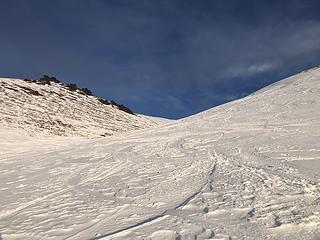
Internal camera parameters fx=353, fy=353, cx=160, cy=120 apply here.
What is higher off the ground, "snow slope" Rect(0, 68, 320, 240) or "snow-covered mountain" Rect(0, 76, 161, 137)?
"snow-covered mountain" Rect(0, 76, 161, 137)

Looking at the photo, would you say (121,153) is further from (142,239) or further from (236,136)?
(142,239)

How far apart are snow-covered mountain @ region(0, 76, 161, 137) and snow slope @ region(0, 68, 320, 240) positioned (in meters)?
13.5

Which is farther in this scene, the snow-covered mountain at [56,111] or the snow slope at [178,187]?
the snow-covered mountain at [56,111]

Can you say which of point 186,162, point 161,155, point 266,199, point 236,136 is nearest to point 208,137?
point 236,136

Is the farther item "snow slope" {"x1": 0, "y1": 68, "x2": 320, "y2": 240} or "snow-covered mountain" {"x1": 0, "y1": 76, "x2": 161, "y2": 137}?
"snow-covered mountain" {"x1": 0, "y1": 76, "x2": 161, "y2": 137}

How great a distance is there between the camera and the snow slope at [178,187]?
5.43 metres

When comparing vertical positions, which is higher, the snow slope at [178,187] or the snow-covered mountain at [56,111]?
the snow-covered mountain at [56,111]

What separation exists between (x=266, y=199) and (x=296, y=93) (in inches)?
632

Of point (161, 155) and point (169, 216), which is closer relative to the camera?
point (169, 216)

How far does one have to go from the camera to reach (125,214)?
20.7ft

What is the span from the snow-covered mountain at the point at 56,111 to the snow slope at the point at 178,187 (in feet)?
44.4

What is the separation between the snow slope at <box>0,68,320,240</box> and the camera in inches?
214

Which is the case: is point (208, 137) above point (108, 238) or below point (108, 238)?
above

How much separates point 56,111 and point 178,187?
1180 inches
